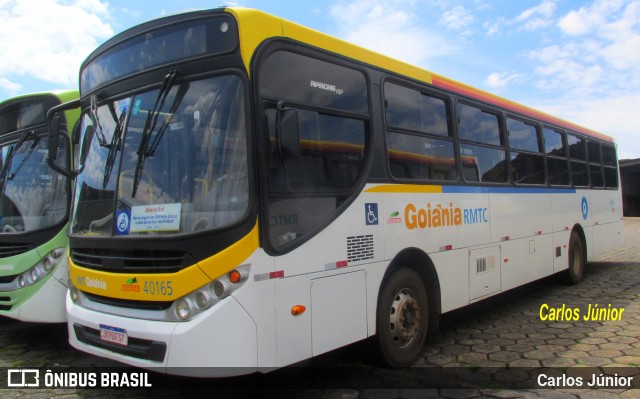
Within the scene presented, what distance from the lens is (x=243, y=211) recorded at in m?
3.31

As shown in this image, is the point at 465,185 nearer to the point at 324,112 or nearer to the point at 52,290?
the point at 324,112

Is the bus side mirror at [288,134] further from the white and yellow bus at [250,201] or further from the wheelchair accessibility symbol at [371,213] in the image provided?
the wheelchair accessibility symbol at [371,213]

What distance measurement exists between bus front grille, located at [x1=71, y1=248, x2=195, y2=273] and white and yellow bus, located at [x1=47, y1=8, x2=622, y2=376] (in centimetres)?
1

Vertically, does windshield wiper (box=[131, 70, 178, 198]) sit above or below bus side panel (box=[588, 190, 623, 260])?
above

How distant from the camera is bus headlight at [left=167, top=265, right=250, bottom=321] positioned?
10.6 feet

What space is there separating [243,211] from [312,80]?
1.32 m

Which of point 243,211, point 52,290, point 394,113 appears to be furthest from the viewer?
point 52,290

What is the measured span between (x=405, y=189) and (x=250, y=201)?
2.02 m

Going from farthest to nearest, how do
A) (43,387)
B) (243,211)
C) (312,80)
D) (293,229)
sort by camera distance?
(43,387), (312,80), (293,229), (243,211)

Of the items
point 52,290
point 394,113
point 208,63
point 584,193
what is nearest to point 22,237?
point 52,290

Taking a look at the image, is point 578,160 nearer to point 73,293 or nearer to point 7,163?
point 73,293

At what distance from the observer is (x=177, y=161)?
351cm

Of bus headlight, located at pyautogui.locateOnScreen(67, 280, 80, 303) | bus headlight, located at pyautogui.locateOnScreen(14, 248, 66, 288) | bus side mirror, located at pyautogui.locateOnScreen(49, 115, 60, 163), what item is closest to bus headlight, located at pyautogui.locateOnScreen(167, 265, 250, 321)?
bus headlight, located at pyautogui.locateOnScreen(67, 280, 80, 303)

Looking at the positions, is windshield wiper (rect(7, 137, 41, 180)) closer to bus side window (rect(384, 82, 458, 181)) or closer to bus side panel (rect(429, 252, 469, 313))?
bus side window (rect(384, 82, 458, 181))
